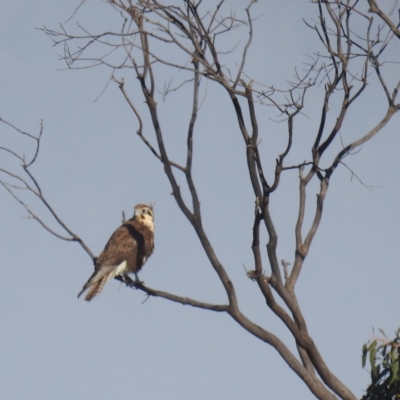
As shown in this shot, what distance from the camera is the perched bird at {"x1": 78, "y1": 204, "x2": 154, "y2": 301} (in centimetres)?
641

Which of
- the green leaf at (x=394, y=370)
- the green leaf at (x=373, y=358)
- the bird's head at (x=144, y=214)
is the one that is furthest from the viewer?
the bird's head at (x=144, y=214)

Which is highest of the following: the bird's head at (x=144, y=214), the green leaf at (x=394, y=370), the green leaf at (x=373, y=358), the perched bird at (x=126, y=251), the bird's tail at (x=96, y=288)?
the bird's head at (x=144, y=214)

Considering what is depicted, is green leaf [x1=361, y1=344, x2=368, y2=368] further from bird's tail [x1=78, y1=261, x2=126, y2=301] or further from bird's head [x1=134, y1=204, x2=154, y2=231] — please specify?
bird's head [x1=134, y1=204, x2=154, y2=231]

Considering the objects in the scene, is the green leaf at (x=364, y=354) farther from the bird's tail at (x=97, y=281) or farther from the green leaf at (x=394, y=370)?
the bird's tail at (x=97, y=281)

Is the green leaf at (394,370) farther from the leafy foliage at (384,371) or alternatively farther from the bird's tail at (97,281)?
the bird's tail at (97,281)

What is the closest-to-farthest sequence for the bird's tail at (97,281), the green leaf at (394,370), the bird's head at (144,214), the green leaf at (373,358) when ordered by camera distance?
the green leaf at (394,370), the green leaf at (373,358), the bird's tail at (97,281), the bird's head at (144,214)

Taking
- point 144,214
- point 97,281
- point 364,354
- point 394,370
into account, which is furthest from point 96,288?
point 394,370

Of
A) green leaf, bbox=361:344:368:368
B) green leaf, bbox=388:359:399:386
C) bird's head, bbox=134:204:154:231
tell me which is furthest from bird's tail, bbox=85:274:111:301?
green leaf, bbox=388:359:399:386

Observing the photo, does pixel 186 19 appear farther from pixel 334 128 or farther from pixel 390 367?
pixel 390 367

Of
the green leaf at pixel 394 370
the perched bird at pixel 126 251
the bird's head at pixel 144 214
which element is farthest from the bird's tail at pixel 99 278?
the green leaf at pixel 394 370

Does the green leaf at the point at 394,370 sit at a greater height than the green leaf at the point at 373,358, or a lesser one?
lesser

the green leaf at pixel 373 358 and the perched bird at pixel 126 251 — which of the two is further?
the perched bird at pixel 126 251

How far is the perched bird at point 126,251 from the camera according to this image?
21.0ft

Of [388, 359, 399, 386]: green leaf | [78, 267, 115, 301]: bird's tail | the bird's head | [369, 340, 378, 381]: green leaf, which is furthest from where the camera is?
the bird's head
